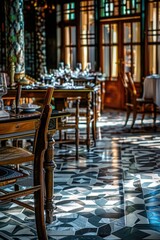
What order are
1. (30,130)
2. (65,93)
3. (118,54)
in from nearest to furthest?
(30,130), (65,93), (118,54)

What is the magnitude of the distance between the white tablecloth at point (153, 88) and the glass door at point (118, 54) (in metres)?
2.39

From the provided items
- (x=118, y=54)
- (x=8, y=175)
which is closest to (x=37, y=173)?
(x=8, y=175)

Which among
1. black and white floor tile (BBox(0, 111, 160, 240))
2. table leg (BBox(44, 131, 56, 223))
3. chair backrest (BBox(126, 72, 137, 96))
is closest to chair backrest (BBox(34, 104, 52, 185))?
table leg (BBox(44, 131, 56, 223))

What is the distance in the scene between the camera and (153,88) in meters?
8.68

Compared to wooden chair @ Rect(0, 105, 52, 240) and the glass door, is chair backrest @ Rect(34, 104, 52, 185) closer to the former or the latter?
wooden chair @ Rect(0, 105, 52, 240)

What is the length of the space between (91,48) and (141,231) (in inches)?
352

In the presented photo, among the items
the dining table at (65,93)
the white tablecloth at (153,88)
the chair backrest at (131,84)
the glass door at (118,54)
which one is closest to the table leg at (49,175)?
the dining table at (65,93)

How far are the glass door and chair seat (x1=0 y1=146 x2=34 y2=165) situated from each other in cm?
793

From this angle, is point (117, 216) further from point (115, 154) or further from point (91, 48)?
point (91, 48)

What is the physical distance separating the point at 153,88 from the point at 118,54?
307 cm

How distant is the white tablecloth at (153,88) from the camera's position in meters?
8.55

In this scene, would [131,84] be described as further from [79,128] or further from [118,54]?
[118,54]

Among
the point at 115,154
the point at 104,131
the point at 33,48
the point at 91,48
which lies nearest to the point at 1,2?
the point at 33,48

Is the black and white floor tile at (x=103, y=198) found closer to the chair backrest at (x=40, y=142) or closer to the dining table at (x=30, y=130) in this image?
the dining table at (x=30, y=130)
